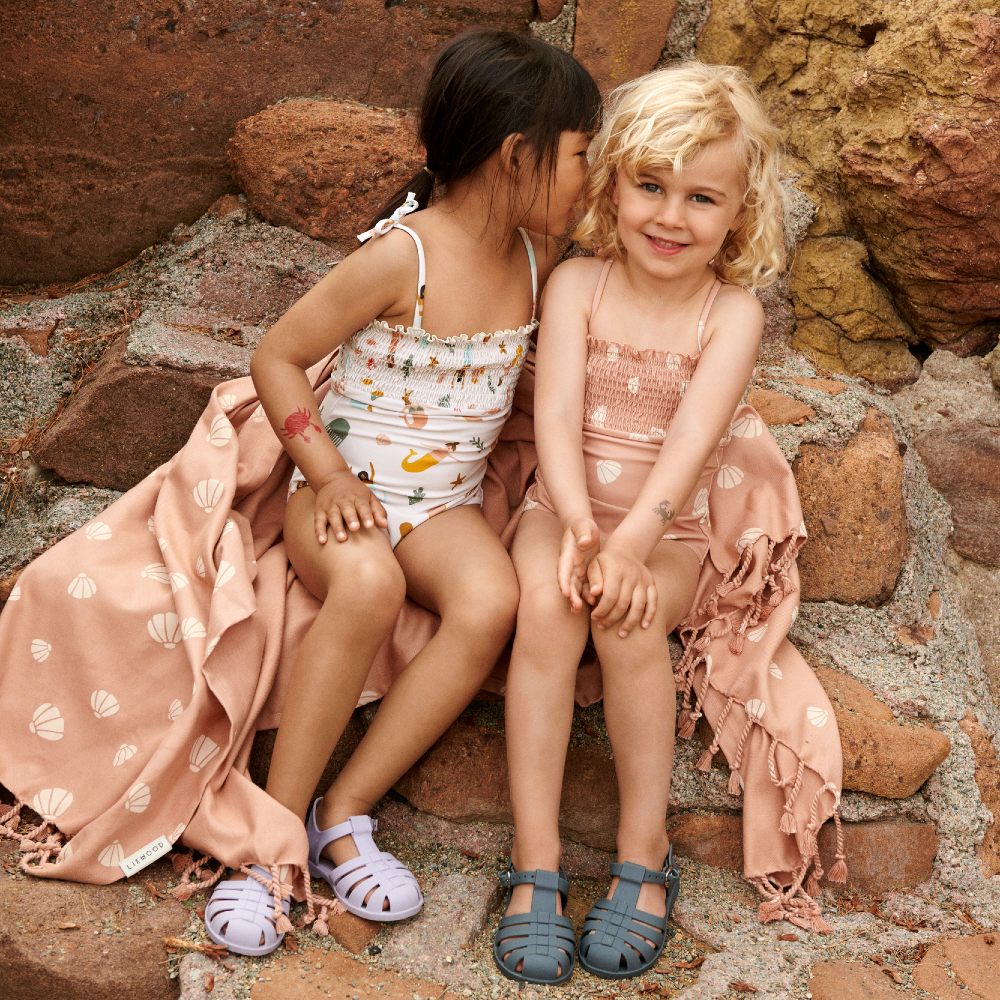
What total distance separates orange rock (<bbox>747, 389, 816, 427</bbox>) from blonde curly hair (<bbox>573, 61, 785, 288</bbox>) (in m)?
0.36

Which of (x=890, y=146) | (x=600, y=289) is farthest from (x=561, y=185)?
(x=890, y=146)

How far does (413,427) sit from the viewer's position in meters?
2.12

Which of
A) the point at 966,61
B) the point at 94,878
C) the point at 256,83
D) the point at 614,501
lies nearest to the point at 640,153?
the point at 614,501

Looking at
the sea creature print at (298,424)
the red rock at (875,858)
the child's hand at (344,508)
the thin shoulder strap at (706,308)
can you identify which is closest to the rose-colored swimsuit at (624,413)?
the thin shoulder strap at (706,308)

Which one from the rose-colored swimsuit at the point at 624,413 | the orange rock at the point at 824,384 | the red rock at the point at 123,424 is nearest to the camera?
the rose-colored swimsuit at the point at 624,413

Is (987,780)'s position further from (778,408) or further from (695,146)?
(695,146)

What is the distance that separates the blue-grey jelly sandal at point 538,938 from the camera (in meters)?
1.73

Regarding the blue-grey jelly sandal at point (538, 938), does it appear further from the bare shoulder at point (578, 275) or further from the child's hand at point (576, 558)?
the bare shoulder at point (578, 275)

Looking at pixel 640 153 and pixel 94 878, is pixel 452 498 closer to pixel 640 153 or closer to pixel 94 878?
pixel 640 153

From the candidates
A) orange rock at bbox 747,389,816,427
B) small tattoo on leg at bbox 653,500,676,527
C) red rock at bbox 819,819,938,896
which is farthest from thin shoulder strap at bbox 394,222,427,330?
red rock at bbox 819,819,938,896

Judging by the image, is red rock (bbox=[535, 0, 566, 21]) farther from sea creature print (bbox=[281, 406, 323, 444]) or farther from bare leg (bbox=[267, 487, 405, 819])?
bare leg (bbox=[267, 487, 405, 819])

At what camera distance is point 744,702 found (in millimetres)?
2029

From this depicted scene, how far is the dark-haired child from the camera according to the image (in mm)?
1874

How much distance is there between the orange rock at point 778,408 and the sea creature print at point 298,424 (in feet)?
3.15
